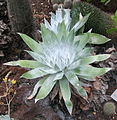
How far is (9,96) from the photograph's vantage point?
201 centimetres

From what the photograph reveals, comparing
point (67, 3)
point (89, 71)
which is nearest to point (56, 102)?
point (89, 71)

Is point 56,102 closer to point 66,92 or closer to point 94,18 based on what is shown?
point 66,92

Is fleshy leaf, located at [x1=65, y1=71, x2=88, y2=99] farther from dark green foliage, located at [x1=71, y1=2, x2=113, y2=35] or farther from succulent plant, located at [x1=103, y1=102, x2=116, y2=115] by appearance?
dark green foliage, located at [x1=71, y1=2, x2=113, y2=35]

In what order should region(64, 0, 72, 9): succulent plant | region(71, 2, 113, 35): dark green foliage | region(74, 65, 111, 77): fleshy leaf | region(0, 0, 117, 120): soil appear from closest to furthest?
region(74, 65, 111, 77): fleshy leaf → region(0, 0, 117, 120): soil → region(71, 2, 113, 35): dark green foliage → region(64, 0, 72, 9): succulent plant

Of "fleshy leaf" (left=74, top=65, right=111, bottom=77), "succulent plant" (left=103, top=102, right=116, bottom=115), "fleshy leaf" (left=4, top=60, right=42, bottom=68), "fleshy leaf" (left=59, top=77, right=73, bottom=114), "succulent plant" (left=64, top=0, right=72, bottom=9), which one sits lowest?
"succulent plant" (left=103, top=102, right=116, bottom=115)

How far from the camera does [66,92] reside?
5.90 feet

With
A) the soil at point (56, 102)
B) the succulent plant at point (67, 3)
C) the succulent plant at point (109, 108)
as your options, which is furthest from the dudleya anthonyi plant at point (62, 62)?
the succulent plant at point (67, 3)

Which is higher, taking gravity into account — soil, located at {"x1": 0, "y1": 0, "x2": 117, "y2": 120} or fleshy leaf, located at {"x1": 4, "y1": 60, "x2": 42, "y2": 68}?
fleshy leaf, located at {"x1": 4, "y1": 60, "x2": 42, "y2": 68}

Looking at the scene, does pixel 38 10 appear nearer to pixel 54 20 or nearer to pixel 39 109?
pixel 54 20

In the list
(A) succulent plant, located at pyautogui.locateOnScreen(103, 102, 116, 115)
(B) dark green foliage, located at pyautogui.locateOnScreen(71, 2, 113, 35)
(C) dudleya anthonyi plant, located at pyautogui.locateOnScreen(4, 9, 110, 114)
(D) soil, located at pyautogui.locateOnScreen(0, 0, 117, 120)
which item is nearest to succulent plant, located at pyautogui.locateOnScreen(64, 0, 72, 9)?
(B) dark green foliage, located at pyautogui.locateOnScreen(71, 2, 113, 35)

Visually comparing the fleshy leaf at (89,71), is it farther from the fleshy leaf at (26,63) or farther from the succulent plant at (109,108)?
the succulent plant at (109,108)

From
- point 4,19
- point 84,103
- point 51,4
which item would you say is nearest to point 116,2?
point 51,4

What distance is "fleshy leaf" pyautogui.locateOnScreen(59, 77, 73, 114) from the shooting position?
178 cm

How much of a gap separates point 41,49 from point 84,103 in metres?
0.44
